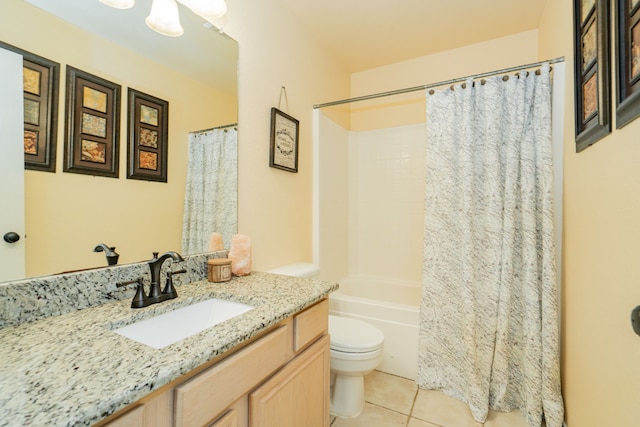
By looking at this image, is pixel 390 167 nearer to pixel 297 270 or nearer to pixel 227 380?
pixel 297 270

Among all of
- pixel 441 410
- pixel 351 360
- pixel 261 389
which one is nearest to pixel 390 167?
pixel 351 360

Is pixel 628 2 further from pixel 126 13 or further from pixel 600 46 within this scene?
pixel 126 13

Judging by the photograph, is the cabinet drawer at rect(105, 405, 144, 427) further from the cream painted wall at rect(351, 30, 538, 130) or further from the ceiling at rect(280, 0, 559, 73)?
the cream painted wall at rect(351, 30, 538, 130)

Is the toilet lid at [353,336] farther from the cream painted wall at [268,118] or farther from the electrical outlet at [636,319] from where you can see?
the electrical outlet at [636,319]

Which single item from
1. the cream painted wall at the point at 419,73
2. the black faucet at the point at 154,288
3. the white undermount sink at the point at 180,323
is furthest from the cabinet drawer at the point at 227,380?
the cream painted wall at the point at 419,73

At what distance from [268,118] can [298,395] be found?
1490mm

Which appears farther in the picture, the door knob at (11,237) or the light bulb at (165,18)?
the light bulb at (165,18)

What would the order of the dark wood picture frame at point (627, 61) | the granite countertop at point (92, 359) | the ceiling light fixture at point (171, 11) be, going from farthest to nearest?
the ceiling light fixture at point (171, 11)
the dark wood picture frame at point (627, 61)
the granite countertop at point (92, 359)

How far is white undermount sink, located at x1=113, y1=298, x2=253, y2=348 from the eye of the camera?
0.88 meters

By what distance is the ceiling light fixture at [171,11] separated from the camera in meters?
1.13

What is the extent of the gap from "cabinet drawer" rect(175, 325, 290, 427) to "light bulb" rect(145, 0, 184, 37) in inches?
50.6

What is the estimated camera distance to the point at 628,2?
80 cm

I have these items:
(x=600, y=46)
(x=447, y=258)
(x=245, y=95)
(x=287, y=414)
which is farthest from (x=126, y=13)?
(x=447, y=258)

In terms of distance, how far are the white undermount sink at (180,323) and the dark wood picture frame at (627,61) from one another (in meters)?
1.33
